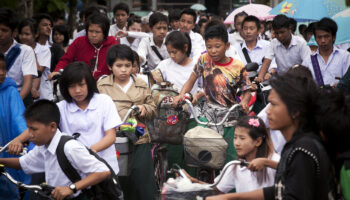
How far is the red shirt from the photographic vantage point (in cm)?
752

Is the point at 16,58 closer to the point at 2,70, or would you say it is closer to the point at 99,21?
the point at 99,21

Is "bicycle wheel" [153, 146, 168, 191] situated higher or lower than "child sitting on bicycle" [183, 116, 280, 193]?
Answer: lower

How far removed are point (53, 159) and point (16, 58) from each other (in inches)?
128

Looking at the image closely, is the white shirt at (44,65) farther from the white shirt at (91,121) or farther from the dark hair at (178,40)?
the white shirt at (91,121)

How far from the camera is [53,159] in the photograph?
4.49 metres

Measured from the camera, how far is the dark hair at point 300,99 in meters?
3.53

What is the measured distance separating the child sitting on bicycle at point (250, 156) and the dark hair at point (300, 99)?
88cm

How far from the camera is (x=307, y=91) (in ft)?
11.6

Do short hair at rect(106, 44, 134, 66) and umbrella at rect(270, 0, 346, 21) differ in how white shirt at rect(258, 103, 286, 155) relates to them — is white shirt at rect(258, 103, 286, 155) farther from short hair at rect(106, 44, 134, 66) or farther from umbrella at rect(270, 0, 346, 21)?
umbrella at rect(270, 0, 346, 21)

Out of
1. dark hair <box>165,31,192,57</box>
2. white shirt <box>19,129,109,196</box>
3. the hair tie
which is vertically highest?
dark hair <box>165,31,192,57</box>

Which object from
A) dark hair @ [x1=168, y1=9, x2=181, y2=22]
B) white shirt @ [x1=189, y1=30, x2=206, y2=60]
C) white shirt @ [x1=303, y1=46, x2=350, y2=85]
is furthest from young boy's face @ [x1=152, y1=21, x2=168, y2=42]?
white shirt @ [x1=303, y1=46, x2=350, y2=85]

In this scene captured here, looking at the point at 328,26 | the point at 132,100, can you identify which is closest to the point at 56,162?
the point at 132,100

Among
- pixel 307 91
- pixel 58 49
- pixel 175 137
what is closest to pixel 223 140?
pixel 175 137

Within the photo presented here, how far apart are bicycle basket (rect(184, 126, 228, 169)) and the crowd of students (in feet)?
0.88
